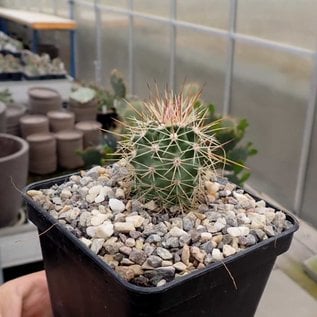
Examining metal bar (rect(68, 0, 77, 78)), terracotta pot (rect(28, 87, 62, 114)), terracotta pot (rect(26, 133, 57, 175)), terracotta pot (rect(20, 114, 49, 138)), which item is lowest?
terracotta pot (rect(26, 133, 57, 175))

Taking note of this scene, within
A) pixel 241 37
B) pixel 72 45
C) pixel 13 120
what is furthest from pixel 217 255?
pixel 72 45

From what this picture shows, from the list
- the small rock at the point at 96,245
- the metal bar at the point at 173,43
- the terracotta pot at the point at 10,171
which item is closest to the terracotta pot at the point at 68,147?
the metal bar at the point at 173,43

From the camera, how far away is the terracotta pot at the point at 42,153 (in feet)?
7.73

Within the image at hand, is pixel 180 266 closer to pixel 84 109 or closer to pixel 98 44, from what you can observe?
pixel 84 109

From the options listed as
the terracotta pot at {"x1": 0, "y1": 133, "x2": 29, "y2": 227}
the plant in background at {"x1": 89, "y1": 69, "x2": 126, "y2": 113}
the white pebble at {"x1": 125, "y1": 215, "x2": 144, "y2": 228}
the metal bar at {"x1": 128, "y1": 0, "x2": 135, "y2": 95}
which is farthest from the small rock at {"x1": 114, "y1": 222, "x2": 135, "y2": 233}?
the metal bar at {"x1": 128, "y1": 0, "x2": 135, "y2": 95}

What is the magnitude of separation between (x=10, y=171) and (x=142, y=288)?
1012 millimetres

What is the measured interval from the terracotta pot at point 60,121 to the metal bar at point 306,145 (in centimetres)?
131

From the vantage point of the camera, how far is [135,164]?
569 mm

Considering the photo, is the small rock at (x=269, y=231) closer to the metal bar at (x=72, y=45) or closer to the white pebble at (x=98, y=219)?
the white pebble at (x=98, y=219)

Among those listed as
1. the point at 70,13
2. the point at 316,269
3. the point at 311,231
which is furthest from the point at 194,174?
the point at 70,13

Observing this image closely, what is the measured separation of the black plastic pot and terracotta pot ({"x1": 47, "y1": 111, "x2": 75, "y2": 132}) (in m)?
2.01

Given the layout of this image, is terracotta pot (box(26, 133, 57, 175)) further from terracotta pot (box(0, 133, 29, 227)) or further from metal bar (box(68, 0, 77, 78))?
metal bar (box(68, 0, 77, 78))

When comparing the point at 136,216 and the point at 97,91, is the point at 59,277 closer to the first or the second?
the point at 136,216

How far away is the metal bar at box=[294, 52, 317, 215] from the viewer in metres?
1.79
